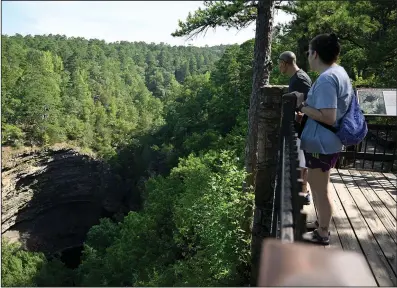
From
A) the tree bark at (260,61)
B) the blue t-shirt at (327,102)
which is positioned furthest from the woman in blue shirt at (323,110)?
the tree bark at (260,61)

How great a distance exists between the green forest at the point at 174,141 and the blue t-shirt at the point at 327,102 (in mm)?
3983

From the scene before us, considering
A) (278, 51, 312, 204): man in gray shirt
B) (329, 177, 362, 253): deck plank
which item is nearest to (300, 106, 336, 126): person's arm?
(329, 177, 362, 253): deck plank

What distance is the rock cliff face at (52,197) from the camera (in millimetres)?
33562

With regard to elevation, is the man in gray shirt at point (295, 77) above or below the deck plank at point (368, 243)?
above

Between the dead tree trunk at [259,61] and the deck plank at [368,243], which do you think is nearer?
the deck plank at [368,243]

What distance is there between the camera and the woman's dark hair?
2729mm

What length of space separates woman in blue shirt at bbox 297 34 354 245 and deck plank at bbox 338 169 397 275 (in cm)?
61

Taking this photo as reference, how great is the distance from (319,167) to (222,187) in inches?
209

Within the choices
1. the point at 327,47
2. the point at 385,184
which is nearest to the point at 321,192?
the point at 327,47

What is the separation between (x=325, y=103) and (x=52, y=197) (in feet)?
133

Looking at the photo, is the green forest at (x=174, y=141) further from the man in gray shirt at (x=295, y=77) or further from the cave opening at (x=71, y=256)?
the cave opening at (x=71, y=256)

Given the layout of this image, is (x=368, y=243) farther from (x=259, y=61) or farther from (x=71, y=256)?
(x=71, y=256)

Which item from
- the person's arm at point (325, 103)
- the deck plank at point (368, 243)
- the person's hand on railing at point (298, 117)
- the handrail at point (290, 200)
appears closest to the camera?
the handrail at point (290, 200)

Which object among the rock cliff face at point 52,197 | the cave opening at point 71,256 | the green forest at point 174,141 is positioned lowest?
the cave opening at point 71,256
